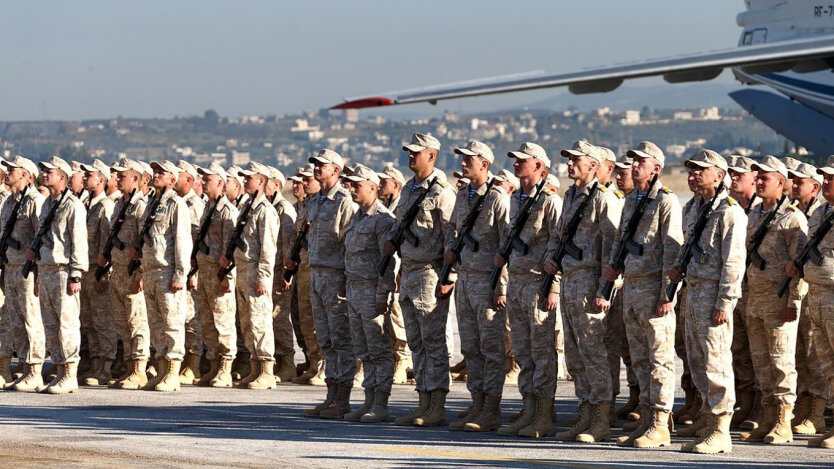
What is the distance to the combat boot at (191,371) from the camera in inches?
559

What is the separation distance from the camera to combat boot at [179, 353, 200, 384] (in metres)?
14.2

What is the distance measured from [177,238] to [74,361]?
1.53 m

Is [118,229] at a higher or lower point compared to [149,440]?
higher

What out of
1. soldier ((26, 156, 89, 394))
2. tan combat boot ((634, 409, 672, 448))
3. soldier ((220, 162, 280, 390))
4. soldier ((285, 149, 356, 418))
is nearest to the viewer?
tan combat boot ((634, 409, 672, 448))

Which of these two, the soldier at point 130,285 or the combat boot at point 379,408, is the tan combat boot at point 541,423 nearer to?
the combat boot at point 379,408

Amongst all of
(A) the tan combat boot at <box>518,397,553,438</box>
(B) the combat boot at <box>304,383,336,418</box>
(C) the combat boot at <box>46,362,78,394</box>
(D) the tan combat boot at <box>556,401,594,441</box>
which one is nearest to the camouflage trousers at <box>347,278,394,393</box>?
(B) the combat boot at <box>304,383,336,418</box>

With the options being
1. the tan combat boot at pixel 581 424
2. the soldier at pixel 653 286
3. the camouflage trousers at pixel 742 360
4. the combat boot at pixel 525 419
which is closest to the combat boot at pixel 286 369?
the combat boot at pixel 525 419

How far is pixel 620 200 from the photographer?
10.4 meters

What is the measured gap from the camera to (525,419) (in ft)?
34.6

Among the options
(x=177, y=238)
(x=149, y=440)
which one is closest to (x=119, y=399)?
(x=177, y=238)

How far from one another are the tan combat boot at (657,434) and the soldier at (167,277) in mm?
5397

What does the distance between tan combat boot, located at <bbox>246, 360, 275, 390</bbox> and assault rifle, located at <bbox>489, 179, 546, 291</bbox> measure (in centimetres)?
389

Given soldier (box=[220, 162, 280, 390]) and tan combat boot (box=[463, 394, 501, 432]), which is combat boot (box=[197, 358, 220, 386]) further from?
tan combat boot (box=[463, 394, 501, 432])

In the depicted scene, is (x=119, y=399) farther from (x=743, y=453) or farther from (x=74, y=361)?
(x=743, y=453)
